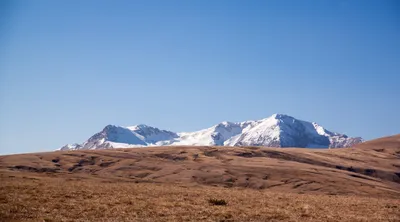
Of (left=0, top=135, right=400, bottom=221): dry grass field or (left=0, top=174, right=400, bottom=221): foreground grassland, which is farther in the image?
(left=0, top=135, right=400, bottom=221): dry grass field

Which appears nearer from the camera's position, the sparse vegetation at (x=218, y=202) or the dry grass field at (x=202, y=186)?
the dry grass field at (x=202, y=186)

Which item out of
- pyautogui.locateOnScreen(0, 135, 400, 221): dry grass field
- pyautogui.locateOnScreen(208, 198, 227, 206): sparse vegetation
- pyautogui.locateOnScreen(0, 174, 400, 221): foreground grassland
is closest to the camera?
pyautogui.locateOnScreen(0, 174, 400, 221): foreground grassland

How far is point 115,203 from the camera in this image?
3003 cm

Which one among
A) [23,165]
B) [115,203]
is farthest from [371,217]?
[23,165]

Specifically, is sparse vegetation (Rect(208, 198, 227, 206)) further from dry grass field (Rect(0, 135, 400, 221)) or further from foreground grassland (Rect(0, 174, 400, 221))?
foreground grassland (Rect(0, 174, 400, 221))

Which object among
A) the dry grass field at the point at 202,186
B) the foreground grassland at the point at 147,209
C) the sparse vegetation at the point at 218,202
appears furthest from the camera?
the sparse vegetation at the point at 218,202

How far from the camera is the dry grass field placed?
2734cm

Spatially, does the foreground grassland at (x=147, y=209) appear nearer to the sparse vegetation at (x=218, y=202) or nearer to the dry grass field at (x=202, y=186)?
the dry grass field at (x=202, y=186)

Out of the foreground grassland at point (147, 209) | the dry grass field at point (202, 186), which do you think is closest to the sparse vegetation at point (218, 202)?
the dry grass field at point (202, 186)

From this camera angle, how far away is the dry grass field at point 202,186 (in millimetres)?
27344

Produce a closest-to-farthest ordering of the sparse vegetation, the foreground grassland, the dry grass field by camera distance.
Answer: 1. the foreground grassland
2. the dry grass field
3. the sparse vegetation

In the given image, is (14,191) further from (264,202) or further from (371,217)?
(371,217)

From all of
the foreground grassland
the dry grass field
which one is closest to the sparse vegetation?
the dry grass field

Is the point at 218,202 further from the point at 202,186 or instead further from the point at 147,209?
the point at 202,186
